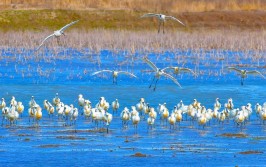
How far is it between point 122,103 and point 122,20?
29497 mm

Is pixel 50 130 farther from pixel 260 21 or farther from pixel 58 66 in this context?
pixel 260 21

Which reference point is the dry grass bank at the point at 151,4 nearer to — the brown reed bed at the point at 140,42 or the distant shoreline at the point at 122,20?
the distant shoreline at the point at 122,20

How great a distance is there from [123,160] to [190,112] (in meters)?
4.35

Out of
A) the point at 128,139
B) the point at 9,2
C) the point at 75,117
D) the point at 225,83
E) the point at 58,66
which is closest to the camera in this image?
the point at 128,139

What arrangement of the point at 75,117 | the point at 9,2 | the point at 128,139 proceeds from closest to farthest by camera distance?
1. the point at 128,139
2. the point at 75,117
3. the point at 9,2

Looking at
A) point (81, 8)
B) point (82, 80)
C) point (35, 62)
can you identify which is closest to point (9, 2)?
point (81, 8)

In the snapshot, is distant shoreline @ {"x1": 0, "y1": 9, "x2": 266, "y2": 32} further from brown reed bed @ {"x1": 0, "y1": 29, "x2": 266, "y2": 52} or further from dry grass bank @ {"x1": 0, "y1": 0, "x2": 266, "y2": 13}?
brown reed bed @ {"x1": 0, "y1": 29, "x2": 266, "y2": 52}

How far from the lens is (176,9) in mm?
51375

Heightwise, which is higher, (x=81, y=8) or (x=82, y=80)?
(x=81, y=8)

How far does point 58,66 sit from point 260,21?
80.7 feet

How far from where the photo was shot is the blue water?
13.6 metres

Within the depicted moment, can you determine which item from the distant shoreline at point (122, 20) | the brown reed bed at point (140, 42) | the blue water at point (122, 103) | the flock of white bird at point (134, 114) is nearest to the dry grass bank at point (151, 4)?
the distant shoreline at point (122, 20)

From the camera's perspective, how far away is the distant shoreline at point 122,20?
47.2 meters

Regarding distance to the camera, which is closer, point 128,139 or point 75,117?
point 128,139
